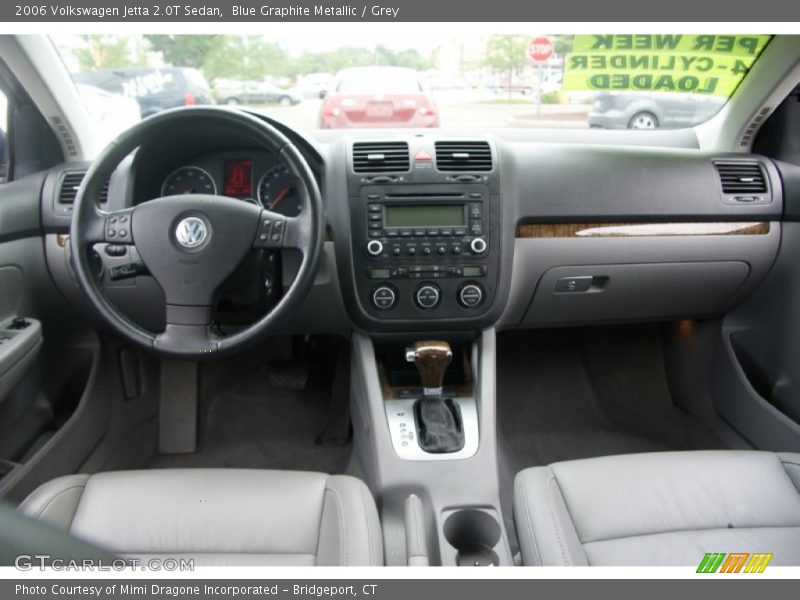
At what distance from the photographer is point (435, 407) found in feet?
5.90

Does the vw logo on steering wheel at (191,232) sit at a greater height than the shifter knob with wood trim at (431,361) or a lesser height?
greater

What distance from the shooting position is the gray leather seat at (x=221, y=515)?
1235 millimetres

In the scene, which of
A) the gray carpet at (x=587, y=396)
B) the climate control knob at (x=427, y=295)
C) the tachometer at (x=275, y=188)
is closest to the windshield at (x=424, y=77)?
the tachometer at (x=275, y=188)

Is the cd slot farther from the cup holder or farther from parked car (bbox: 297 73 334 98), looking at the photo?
the cup holder

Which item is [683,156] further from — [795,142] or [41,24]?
[41,24]

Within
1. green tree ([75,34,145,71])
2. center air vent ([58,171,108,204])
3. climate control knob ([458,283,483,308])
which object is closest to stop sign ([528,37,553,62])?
climate control knob ([458,283,483,308])

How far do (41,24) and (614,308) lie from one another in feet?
6.27

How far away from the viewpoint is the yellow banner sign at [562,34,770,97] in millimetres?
1838

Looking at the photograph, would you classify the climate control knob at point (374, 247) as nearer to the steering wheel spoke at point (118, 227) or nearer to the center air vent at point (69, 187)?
the steering wheel spoke at point (118, 227)

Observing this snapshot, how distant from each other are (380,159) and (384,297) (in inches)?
15.9

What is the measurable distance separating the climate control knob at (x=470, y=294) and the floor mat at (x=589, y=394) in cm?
82

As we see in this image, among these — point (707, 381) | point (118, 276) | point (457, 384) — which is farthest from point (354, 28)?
point (707, 381)

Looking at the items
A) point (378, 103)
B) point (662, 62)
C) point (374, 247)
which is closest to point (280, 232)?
point (374, 247)

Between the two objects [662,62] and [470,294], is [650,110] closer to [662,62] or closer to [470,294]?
[662,62]
